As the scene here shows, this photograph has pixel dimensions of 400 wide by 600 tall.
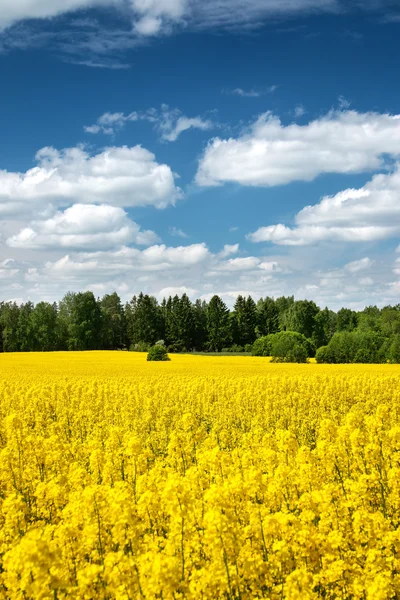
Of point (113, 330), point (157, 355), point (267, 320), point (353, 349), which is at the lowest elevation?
point (157, 355)

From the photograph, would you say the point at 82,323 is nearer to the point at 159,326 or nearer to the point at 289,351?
the point at 159,326

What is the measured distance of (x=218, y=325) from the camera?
93812mm

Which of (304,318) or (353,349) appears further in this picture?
(304,318)

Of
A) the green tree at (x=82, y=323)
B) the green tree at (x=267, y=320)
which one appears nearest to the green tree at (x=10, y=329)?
the green tree at (x=82, y=323)

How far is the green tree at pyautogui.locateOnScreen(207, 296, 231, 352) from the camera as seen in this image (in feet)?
306

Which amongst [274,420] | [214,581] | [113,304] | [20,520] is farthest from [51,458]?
[113,304]

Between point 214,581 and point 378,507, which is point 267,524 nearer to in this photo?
point 214,581

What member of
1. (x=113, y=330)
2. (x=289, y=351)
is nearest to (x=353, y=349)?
(x=289, y=351)

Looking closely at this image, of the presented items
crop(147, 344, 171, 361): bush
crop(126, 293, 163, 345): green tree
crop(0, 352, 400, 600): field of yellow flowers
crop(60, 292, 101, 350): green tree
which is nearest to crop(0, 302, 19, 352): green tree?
crop(60, 292, 101, 350): green tree

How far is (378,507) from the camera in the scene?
702 centimetres

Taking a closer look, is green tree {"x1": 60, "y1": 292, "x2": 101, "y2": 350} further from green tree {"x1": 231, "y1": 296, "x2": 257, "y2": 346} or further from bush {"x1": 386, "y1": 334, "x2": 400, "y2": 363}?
bush {"x1": 386, "y1": 334, "x2": 400, "y2": 363}

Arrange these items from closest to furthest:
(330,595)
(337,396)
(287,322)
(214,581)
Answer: (214,581) → (330,595) → (337,396) → (287,322)

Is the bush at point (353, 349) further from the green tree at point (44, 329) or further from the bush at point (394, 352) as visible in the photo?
the green tree at point (44, 329)

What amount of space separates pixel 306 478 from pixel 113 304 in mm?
117870
